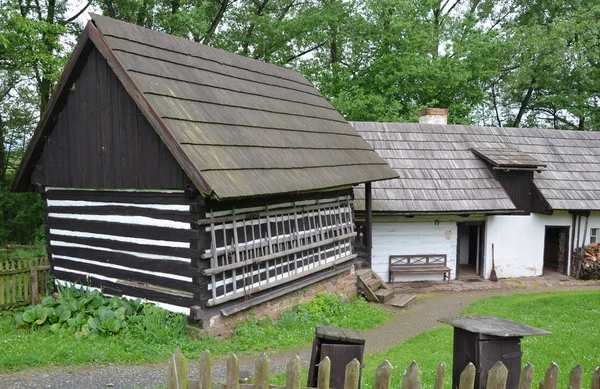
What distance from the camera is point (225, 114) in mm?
9156

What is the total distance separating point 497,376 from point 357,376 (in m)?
1.06

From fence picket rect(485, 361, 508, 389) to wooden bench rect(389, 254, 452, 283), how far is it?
36.7 ft

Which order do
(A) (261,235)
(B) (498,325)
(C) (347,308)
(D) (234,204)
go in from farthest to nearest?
(C) (347,308)
(A) (261,235)
(D) (234,204)
(B) (498,325)

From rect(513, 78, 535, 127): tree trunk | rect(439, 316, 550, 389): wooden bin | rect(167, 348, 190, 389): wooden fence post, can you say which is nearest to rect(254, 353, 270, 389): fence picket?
rect(167, 348, 190, 389): wooden fence post

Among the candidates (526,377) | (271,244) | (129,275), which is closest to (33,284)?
(129,275)

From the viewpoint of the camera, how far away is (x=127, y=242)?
8703mm

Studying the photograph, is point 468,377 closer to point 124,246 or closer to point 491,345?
point 491,345

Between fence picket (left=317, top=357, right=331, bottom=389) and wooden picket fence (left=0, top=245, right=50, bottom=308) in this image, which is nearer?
fence picket (left=317, top=357, right=331, bottom=389)

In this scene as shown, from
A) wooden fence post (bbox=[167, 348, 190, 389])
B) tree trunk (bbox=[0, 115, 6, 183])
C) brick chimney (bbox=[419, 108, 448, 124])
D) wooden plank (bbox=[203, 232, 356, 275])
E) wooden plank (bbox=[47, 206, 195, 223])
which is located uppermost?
brick chimney (bbox=[419, 108, 448, 124])

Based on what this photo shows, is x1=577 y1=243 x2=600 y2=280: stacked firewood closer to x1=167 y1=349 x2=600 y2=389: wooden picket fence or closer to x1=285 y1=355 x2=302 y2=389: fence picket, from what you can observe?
x1=167 y1=349 x2=600 y2=389: wooden picket fence

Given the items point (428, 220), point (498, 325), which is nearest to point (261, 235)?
point (498, 325)

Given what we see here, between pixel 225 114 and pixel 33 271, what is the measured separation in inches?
191

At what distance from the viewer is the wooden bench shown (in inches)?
584

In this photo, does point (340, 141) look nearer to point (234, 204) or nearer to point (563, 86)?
point (234, 204)
